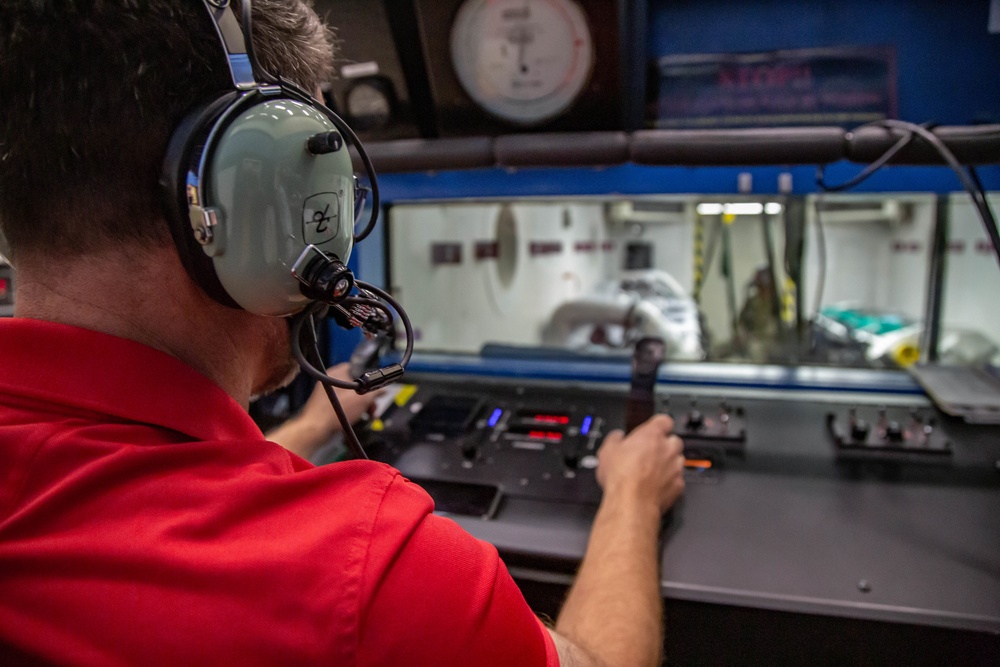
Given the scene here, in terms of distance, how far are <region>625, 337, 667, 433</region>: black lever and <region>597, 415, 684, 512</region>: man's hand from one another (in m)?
0.08

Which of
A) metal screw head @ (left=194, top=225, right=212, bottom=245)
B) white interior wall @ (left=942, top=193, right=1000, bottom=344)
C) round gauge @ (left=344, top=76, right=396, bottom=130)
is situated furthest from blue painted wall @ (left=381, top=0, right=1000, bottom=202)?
white interior wall @ (left=942, top=193, right=1000, bottom=344)

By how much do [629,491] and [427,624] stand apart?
1.67ft

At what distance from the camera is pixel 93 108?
1.59 feet

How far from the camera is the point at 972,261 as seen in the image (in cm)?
315

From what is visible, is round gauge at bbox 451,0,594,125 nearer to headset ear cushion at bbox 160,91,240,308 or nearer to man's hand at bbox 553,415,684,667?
man's hand at bbox 553,415,684,667

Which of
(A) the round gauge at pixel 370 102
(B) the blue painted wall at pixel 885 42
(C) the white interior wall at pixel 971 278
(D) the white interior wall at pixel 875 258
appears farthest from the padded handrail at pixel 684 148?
(D) the white interior wall at pixel 875 258

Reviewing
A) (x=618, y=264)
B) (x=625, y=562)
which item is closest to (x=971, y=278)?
(x=618, y=264)

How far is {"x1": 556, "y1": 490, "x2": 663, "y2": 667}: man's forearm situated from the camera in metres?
0.66

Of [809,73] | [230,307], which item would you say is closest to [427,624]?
[230,307]

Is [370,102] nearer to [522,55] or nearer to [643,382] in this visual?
[522,55]

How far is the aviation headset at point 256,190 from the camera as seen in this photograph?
490 mm

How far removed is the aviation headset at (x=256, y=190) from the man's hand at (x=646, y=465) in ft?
→ 1.72

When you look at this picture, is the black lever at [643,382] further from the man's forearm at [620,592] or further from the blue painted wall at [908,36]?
the blue painted wall at [908,36]

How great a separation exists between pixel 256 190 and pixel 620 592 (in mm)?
553
